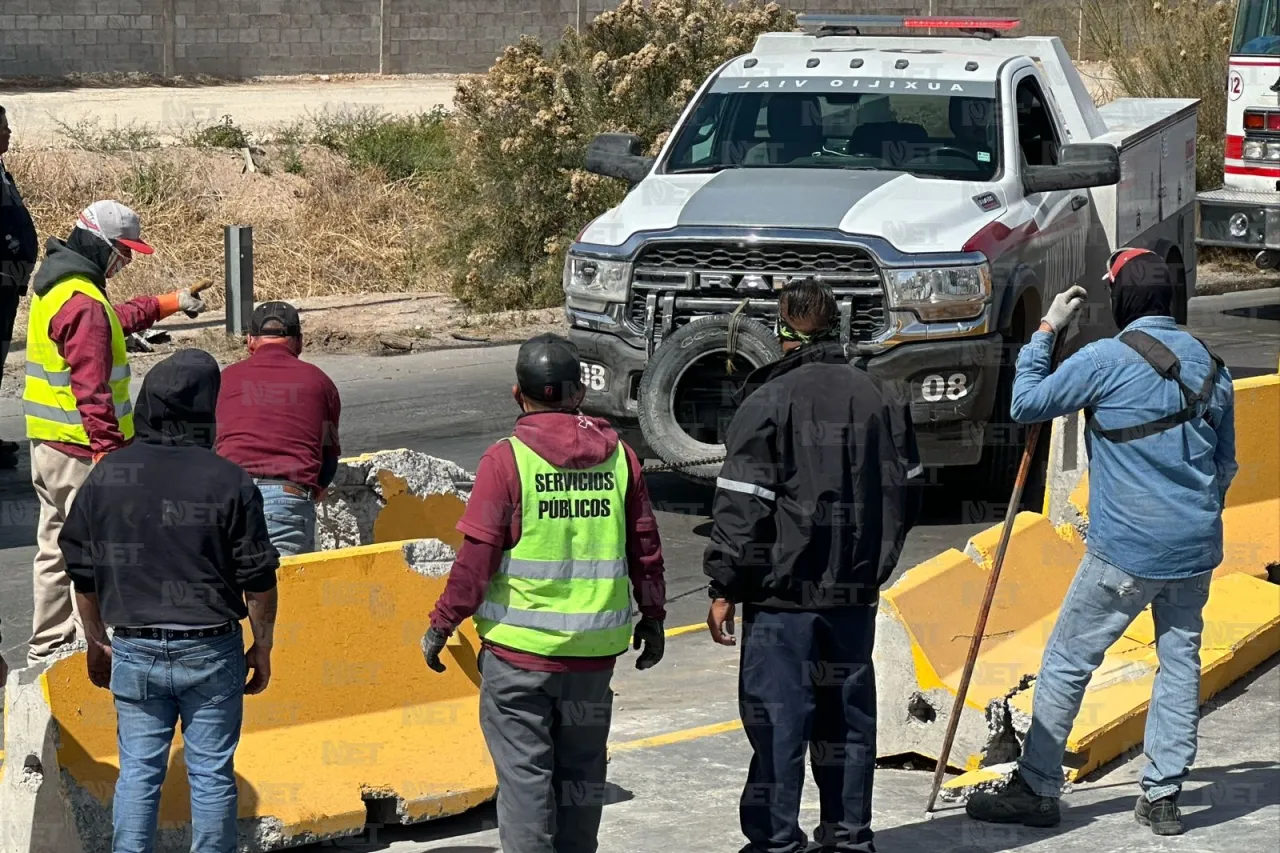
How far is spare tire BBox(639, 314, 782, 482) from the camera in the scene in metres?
9.07

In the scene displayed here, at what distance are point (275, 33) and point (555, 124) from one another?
1890 centimetres

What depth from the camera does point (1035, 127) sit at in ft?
37.0

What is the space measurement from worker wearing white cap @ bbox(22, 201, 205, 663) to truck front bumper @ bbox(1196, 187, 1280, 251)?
10.3 metres

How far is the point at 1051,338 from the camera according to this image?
5.78 m

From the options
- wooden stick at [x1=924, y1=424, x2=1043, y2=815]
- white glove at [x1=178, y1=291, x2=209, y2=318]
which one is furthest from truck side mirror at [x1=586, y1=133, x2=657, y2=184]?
wooden stick at [x1=924, y1=424, x2=1043, y2=815]

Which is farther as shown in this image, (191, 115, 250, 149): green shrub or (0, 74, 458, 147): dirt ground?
(0, 74, 458, 147): dirt ground

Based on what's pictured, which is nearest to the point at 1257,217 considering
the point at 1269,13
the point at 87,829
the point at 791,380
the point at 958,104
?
the point at 1269,13

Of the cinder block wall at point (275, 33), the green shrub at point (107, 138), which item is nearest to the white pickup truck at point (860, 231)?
the green shrub at point (107, 138)

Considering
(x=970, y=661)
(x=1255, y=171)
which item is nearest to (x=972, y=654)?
(x=970, y=661)

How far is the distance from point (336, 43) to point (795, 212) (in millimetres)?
27660

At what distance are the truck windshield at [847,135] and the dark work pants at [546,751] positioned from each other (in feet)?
19.6

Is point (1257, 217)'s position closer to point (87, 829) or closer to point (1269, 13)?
point (1269, 13)

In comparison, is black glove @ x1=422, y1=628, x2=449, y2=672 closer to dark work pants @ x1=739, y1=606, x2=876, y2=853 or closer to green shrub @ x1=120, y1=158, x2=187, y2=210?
dark work pants @ x1=739, y1=606, x2=876, y2=853

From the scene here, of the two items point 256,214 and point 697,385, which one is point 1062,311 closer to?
point 697,385
